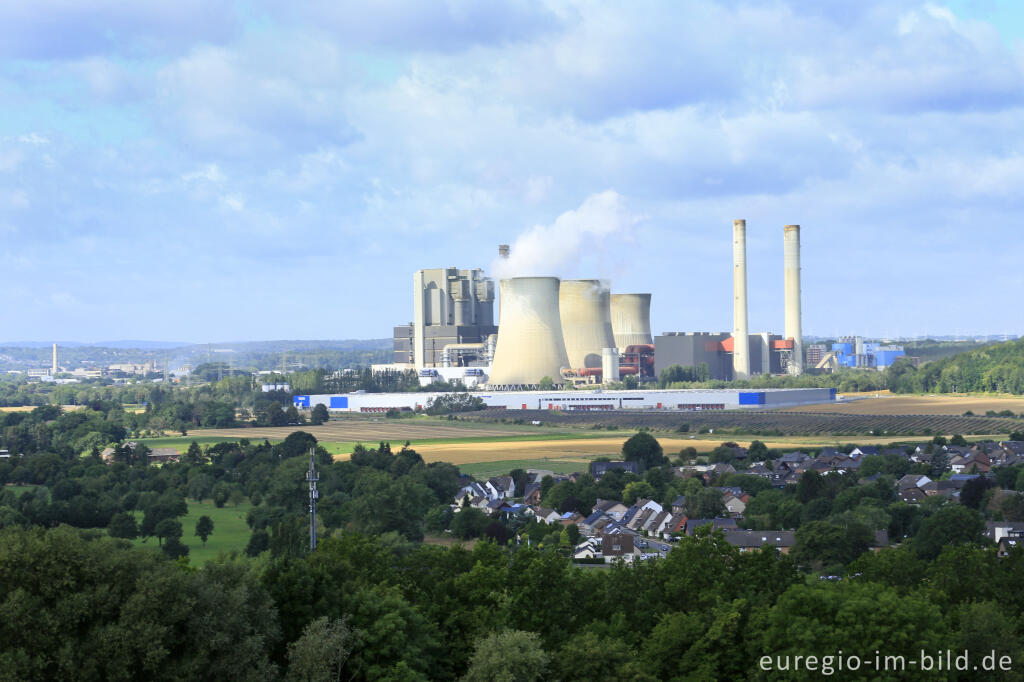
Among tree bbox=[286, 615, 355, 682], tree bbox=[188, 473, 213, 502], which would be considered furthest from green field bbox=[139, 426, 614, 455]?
tree bbox=[286, 615, 355, 682]

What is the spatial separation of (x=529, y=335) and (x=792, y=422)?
1991 cm

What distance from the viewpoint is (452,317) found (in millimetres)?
101688

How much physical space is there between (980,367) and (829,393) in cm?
1621

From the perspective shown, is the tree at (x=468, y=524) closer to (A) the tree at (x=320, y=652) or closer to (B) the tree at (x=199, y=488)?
(B) the tree at (x=199, y=488)

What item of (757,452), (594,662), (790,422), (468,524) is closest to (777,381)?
(790,422)

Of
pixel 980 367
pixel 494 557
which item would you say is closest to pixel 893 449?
pixel 494 557

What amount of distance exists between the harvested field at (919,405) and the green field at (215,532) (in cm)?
3972

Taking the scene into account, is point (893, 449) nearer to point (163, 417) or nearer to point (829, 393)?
point (829, 393)

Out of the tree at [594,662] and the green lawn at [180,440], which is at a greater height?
the green lawn at [180,440]

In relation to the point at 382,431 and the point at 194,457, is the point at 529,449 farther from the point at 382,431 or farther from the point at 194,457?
the point at 382,431

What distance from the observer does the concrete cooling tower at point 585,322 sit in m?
86.2

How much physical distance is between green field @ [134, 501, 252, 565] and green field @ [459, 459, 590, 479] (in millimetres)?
9047

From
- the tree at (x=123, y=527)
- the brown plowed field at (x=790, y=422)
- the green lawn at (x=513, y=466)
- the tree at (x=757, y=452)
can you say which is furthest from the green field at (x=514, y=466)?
the brown plowed field at (x=790, y=422)

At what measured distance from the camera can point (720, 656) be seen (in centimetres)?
1548
